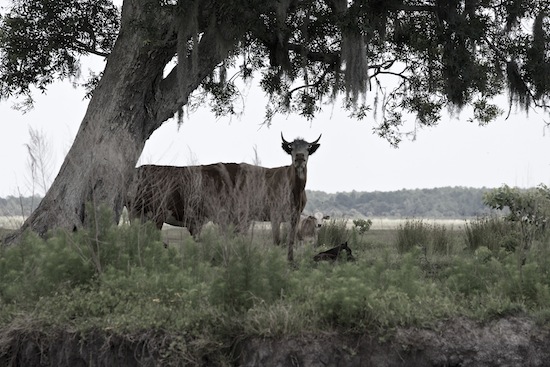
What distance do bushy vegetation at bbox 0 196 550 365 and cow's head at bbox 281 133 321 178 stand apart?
4.15 meters

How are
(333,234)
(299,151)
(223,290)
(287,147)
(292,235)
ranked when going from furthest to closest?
1. (333,234)
2. (287,147)
3. (299,151)
4. (292,235)
5. (223,290)

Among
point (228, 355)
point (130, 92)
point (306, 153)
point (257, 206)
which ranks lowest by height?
point (228, 355)

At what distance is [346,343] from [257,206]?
8.63 ft

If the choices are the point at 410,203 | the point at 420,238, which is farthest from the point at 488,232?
the point at 410,203

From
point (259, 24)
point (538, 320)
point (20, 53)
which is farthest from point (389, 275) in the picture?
point (20, 53)

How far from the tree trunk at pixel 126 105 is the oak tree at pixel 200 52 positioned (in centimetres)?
2

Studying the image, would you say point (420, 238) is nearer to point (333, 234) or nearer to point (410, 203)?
point (333, 234)

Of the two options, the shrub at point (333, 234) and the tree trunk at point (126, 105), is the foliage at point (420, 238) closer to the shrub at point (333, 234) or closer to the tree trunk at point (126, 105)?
the shrub at point (333, 234)

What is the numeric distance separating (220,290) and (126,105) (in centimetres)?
803

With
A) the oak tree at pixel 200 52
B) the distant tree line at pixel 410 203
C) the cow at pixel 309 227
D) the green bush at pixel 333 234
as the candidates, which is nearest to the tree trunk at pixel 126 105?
the oak tree at pixel 200 52

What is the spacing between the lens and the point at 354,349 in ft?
23.2

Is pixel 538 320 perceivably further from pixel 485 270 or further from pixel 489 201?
pixel 489 201

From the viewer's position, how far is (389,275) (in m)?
8.41

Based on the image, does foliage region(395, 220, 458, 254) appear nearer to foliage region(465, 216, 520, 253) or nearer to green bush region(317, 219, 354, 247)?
foliage region(465, 216, 520, 253)
